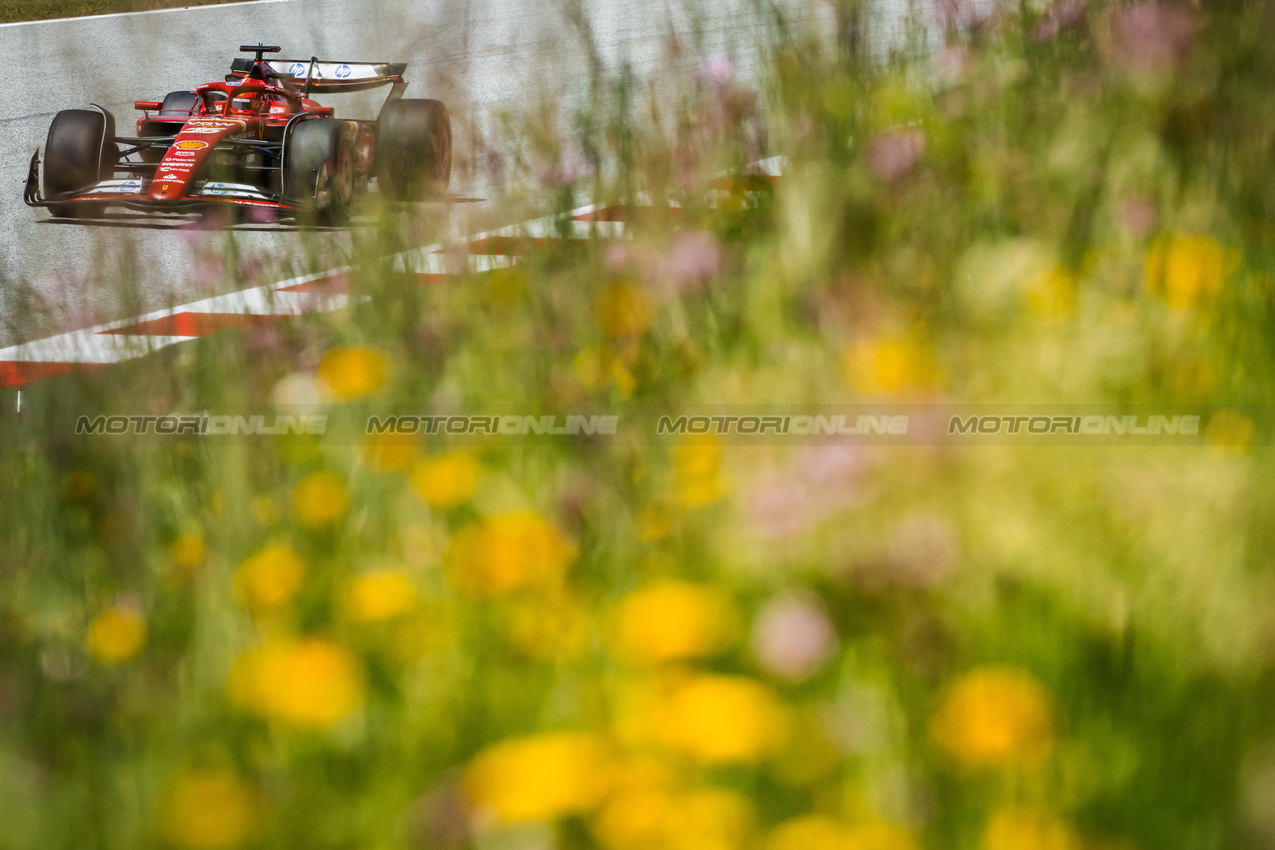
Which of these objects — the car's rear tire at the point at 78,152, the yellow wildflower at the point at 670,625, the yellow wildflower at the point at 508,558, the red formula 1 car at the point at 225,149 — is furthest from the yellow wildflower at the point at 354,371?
the car's rear tire at the point at 78,152

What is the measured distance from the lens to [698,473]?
1394 mm

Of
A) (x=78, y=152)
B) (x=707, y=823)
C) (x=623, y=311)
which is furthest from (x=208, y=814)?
(x=78, y=152)

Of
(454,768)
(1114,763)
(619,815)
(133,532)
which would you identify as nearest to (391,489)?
(133,532)

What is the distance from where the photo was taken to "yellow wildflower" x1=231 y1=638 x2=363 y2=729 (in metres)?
0.96

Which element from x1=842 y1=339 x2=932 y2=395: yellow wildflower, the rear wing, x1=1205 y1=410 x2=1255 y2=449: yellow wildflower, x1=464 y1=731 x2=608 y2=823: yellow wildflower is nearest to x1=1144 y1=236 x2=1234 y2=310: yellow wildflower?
x1=1205 y1=410 x2=1255 y2=449: yellow wildflower

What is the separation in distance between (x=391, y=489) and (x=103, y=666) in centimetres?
38

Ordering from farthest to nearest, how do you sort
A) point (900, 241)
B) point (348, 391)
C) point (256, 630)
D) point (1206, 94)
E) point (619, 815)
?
1. point (1206, 94)
2. point (900, 241)
3. point (348, 391)
4. point (256, 630)
5. point (619, 815)

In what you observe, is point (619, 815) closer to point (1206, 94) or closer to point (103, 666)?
point (103, 666)

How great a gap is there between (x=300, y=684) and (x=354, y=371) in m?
0.81

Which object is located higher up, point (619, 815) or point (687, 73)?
point (687, 73)

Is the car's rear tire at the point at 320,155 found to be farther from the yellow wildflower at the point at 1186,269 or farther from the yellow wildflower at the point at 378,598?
the yellow wildflower at the point at 378,598

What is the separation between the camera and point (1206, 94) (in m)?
2.01

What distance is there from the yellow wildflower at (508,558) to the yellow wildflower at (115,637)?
319mm

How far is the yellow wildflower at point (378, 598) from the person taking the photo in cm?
111
